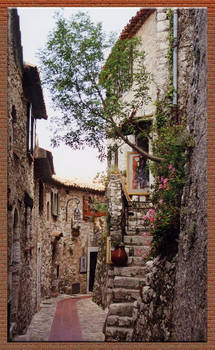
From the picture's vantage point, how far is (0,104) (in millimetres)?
6129

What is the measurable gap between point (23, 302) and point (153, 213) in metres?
2.38

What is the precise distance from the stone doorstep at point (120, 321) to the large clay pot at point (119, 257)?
5.43 ft

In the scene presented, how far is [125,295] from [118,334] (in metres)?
1.75

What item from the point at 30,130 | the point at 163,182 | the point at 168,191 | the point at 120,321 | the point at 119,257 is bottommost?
the point at 120,321

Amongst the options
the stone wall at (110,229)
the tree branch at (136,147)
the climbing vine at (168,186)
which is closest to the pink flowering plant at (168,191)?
the climbing vine at (168,186)

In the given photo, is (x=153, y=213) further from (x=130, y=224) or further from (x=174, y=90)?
(x=130, y=224)

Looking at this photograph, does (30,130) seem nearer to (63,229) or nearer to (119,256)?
(63,229)

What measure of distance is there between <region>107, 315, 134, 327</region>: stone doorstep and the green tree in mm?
2575

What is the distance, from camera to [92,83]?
723 centimetres

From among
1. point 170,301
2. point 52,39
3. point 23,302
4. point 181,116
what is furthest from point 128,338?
point 52,39

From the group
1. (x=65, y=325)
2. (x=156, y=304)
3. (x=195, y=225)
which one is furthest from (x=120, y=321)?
(x=195, y=225)

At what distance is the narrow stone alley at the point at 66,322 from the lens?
19.7 feet

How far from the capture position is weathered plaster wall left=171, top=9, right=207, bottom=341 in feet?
19.2

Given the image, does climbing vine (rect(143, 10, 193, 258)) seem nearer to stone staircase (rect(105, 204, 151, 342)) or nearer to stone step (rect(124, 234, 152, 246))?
stone staircase (rect(105, 204, 151, 342))
